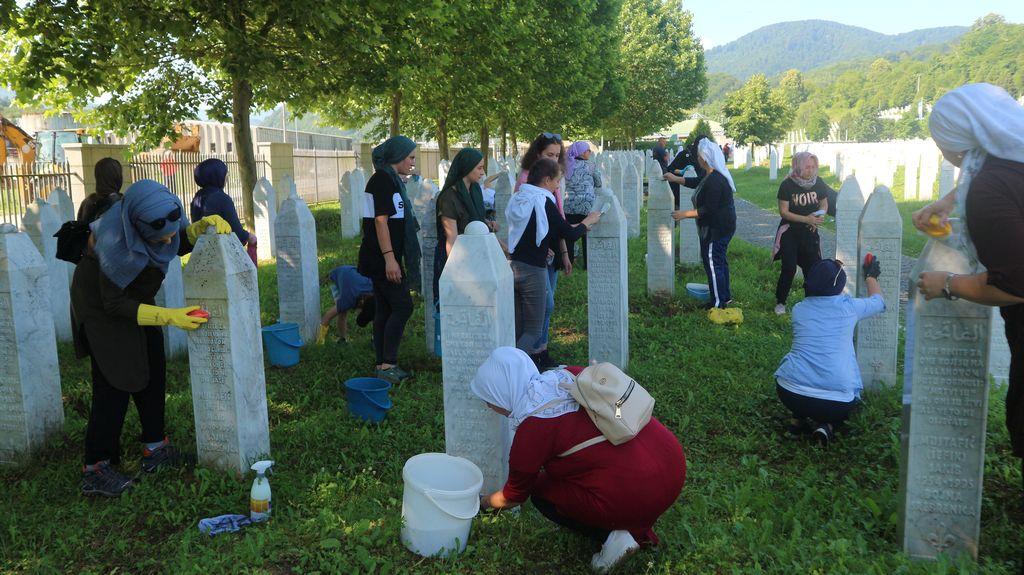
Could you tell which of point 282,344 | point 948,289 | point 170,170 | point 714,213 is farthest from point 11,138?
point 948,289

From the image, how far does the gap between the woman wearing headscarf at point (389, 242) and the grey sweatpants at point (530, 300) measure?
37.7 inches

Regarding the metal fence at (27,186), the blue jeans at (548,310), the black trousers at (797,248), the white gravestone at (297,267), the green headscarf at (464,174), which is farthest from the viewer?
the metal fence at (27,186)

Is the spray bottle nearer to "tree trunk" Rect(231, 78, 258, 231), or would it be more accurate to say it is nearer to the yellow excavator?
"tree trunk" Rect(231, 78, 258, 231)

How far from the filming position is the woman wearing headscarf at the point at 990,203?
292 centimetres

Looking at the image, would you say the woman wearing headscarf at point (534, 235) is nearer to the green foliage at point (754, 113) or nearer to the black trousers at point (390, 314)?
the black trousers at point (390, 314)

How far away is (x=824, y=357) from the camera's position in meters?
5.05

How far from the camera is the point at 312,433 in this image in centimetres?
529

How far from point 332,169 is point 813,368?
1023 inches

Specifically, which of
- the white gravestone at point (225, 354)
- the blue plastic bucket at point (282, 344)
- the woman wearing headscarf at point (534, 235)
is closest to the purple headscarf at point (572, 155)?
the woman wearing headscarf at point (534, 235)

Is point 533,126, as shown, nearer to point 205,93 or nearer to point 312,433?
point 205,93

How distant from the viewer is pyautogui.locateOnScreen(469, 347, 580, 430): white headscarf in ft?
11.4

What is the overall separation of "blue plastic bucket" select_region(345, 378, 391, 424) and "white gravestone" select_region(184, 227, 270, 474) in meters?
0.94

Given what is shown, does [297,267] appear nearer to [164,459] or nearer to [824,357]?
[164,459]

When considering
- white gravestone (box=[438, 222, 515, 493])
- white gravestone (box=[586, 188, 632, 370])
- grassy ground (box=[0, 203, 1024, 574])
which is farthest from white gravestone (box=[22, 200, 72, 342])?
white gravestone (box=[438, 222, 515, 493])
